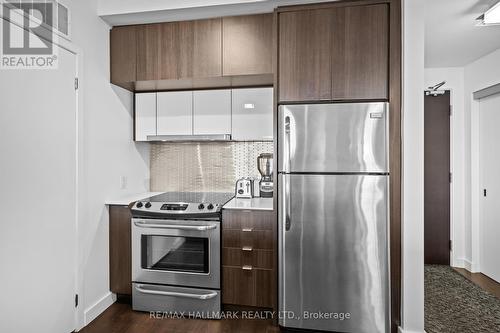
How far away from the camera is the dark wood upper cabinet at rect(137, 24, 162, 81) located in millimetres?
2633

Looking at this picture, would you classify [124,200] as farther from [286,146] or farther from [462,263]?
[462,263]

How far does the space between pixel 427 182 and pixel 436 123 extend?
75cm

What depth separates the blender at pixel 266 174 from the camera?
9.71 feet

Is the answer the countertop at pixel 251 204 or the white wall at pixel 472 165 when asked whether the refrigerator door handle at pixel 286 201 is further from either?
the white wall at pixel 472 165

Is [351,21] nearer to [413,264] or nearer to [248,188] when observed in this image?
[248,188]

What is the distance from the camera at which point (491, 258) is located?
3328mm

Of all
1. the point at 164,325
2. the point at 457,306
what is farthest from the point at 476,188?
the point at 164,325

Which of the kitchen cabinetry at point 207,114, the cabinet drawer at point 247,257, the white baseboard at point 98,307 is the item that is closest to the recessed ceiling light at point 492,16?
the kitchen cabinetry at point 207,114

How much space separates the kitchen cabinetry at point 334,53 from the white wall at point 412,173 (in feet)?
0.49

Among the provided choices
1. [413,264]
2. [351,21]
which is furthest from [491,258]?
[351,21]

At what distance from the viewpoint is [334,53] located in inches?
89.0

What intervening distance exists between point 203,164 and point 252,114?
2.67 feet

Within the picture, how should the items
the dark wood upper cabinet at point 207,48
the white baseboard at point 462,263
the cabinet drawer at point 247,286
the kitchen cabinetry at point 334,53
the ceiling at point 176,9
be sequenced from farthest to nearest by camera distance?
1. the white baseboard at point 462,263
2. the dark wood upper cabinet at point 207,48
3. the cabinet drawer at point 247,286
4. the ceiling at point 176,9
5. the kitchen cabinetry at point 334,53

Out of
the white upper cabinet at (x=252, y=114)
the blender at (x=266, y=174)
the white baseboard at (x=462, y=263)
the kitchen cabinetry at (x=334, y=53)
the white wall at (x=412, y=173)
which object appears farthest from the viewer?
the white baseboard at (x=462, y=263)
